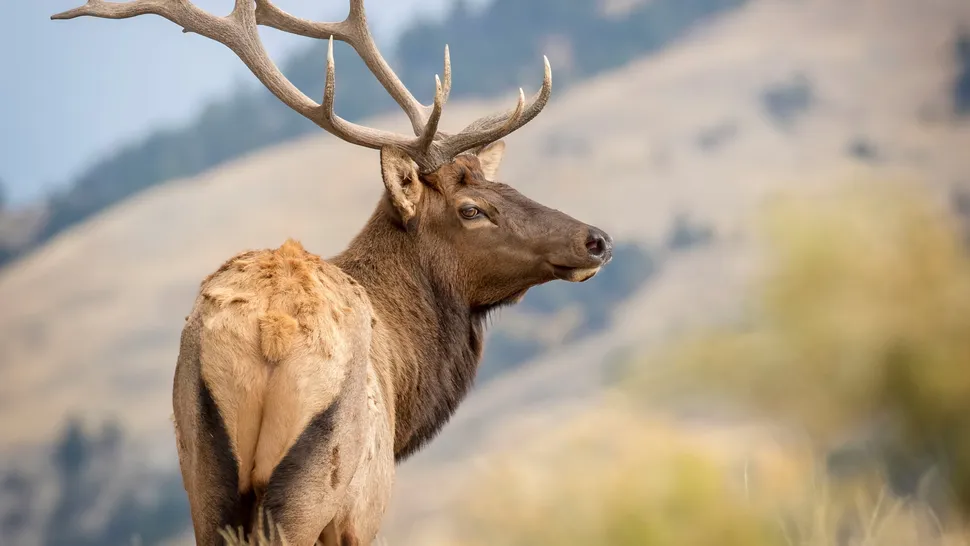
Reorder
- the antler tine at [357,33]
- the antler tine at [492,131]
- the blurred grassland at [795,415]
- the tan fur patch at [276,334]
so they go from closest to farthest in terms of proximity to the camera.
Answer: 1. the tan fur patch at [276,334]
2. the blurred grassland at [795,415]
3. the antler tine at [492,131]
4. the antler tine at [357,33]

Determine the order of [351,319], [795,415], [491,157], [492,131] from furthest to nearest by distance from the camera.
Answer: [795,415], [491,157], [492,131], [351,319]

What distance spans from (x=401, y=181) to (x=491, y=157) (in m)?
0.93

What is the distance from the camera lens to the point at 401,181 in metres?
4.79

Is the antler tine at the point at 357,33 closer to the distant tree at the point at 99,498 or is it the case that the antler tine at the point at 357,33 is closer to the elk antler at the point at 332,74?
the elk antler at the point at 332,74

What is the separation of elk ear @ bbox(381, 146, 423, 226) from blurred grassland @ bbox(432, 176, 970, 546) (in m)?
1.56

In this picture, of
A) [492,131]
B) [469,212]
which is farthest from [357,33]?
[469,212]

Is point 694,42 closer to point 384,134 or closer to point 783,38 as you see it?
point 783,38

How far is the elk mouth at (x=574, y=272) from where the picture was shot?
4707 mm

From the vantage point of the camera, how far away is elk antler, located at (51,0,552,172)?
493cm

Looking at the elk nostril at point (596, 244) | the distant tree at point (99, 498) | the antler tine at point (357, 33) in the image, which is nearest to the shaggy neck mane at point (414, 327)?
the elk nostril at point (596, 244)

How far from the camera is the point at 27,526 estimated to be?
1845 centimetres

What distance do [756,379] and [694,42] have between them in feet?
51.4

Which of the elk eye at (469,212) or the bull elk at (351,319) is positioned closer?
the bull elk at (351,319)

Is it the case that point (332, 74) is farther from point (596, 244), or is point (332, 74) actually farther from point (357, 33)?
point (596, 244)
